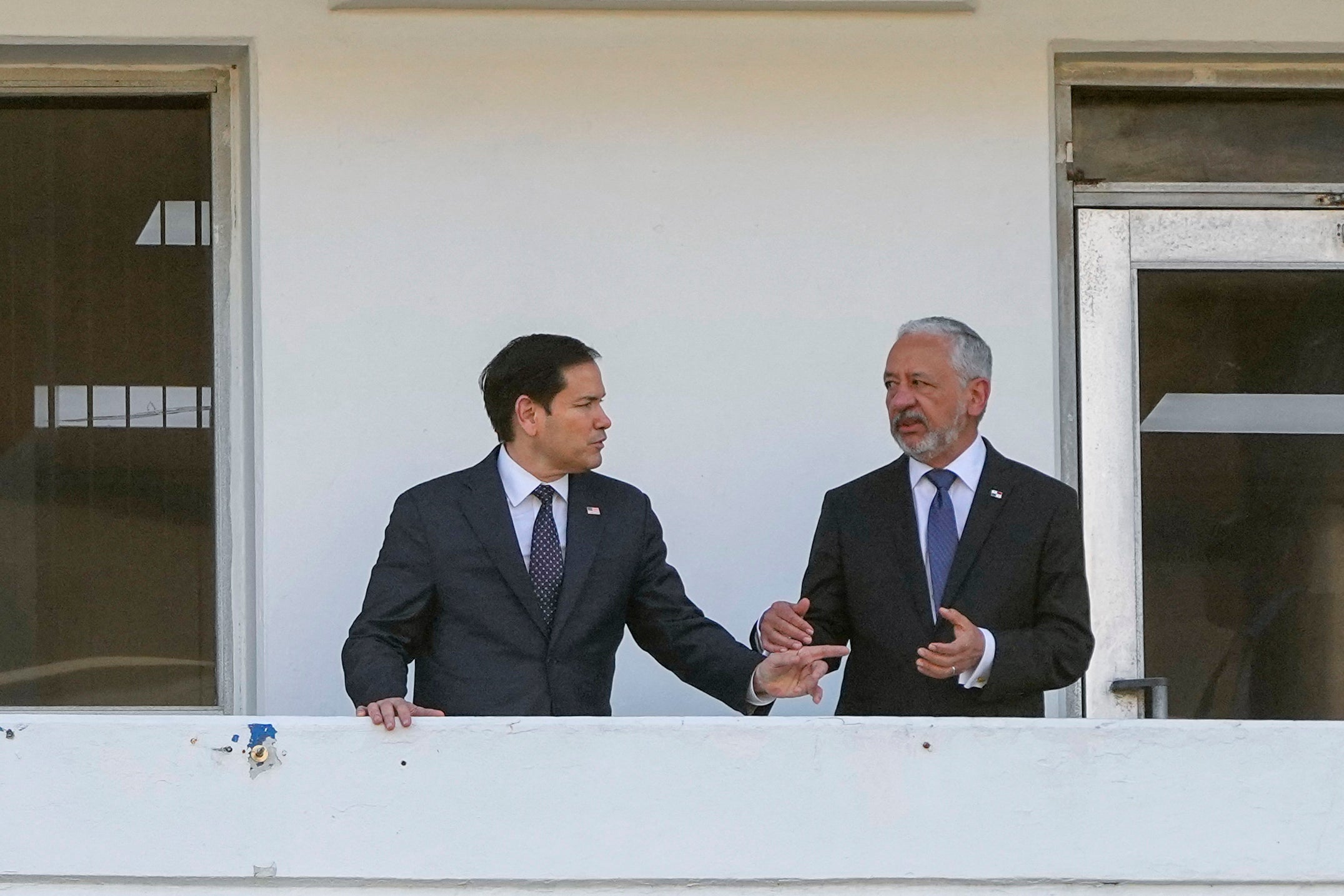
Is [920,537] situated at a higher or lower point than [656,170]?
lower

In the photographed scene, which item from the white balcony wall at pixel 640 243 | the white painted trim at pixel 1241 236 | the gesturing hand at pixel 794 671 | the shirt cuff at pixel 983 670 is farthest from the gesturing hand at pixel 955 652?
the white painted trim at pixel 1241 236

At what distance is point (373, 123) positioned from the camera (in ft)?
14.3

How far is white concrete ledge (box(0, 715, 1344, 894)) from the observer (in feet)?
10.1

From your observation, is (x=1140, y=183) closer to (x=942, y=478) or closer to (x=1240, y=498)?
(x=1240, y=498)

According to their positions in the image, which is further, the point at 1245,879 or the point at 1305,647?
the point at 1305,647

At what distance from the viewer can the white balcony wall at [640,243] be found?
14.1 feet

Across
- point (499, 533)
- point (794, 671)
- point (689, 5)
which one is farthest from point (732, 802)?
point (689, 5)

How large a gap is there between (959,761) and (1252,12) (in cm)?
227

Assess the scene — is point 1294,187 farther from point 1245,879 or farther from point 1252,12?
point 1245,879

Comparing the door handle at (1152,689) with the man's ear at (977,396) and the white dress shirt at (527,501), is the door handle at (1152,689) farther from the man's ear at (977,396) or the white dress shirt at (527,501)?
the white dress shirt at (527,501)

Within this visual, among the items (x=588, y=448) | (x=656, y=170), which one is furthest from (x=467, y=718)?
(x=656, y=170)

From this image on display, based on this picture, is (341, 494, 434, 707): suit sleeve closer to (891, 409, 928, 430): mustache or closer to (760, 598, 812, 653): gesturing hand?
(760, 598, 812, 653): gesturing hand

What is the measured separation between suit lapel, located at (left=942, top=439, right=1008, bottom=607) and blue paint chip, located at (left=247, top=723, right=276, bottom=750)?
128 centimetres

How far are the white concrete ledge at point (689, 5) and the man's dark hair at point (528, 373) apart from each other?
3.28 feet
